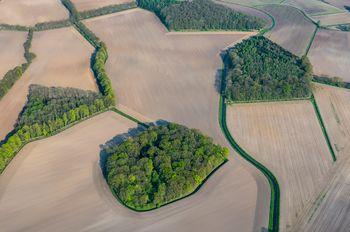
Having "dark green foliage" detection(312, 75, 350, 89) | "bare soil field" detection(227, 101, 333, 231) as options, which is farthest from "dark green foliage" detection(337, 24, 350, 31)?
"bare soil field" detection(227, 101, 333, 231)

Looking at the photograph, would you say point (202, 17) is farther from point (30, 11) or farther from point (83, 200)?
point (83, 200)

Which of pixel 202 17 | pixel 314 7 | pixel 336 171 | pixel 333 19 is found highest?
pixel 202 17

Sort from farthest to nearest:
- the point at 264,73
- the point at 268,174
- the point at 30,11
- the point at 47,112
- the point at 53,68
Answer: the point at 30,11
the point at 53,68
the point at 264,73
the point at 47,112
the point at 268,174

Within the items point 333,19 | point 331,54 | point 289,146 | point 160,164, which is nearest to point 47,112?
point 160,164

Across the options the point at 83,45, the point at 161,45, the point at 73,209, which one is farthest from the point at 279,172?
the point at 83,45

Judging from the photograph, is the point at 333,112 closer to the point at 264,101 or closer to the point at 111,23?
the point at 264,101

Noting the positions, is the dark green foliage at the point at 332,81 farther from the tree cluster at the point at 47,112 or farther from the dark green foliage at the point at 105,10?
the dark green foliage at the point at 105,10

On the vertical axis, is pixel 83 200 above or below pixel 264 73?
below
